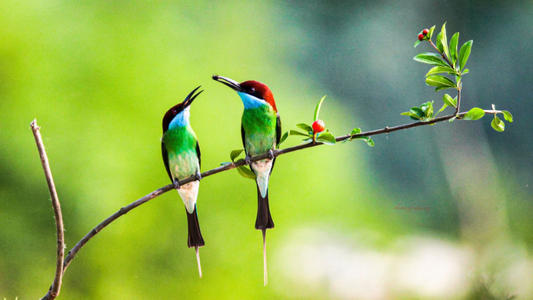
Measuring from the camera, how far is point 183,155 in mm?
1524

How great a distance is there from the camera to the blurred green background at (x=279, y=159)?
2385 mm

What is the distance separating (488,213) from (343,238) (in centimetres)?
91

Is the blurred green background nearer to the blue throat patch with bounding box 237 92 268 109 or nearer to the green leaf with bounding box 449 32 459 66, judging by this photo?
the blue throat patch with bounding box 237 92 268 109

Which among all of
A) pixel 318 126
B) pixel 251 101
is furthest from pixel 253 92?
pixel 318 126

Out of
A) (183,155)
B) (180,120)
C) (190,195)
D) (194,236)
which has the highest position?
(180,120)

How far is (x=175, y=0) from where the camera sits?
2.76 metres

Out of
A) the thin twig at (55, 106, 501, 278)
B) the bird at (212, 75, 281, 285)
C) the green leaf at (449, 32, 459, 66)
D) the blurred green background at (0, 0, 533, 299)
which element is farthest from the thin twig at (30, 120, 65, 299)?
the blurred green background at (0, 0, 533, 299)

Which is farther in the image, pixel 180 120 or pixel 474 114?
pixel 180 120

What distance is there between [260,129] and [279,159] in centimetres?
113

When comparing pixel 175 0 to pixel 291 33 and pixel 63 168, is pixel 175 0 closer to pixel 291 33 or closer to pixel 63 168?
pixel 291 33

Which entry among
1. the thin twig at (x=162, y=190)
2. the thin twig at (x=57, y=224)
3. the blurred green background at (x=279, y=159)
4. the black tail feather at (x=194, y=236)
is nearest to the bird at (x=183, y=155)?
the black tail feather at (x=194, y=236)

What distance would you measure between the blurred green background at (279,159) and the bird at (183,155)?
35.6 inches

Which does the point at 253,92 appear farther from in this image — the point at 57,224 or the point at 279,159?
the point at 279,159

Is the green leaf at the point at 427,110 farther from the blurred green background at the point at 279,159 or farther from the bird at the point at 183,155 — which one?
the blurred green background at the point at 279,159
